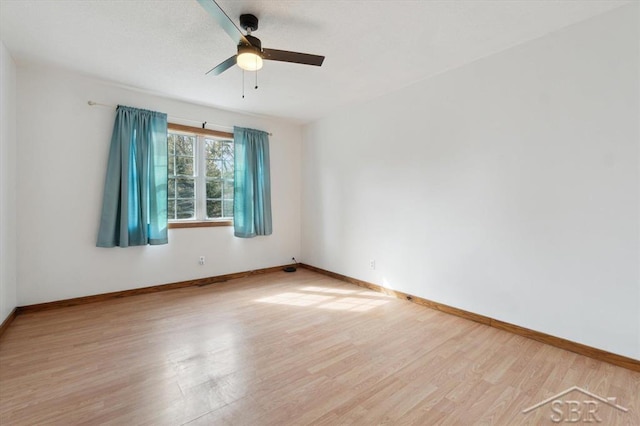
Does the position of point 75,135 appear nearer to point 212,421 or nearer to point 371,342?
point 212,421

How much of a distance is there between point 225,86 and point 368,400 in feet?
12.0

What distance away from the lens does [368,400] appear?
6.07ft

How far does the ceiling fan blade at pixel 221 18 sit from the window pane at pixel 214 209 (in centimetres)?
291

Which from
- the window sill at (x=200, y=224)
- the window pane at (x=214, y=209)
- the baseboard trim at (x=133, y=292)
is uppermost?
the window pane at (x=214, y=209)

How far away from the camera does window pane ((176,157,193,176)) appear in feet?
14.1

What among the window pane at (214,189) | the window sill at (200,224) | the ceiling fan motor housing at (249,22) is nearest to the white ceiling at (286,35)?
the ceiling fan motor housing at (249,22)

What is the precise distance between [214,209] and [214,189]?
0.32 meters

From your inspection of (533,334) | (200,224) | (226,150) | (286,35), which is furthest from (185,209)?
(533,334)

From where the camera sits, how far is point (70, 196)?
3463 mm

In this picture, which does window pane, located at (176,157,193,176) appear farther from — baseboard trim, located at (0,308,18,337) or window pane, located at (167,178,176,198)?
baseboard trim, located at (0,308,18,337)

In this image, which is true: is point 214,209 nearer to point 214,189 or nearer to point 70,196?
point 214,189

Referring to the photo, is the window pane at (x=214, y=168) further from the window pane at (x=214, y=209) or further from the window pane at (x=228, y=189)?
the window pane at (x=214, y=209)

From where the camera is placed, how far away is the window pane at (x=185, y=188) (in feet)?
14.1

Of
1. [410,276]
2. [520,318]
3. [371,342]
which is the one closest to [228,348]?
[371,342]
